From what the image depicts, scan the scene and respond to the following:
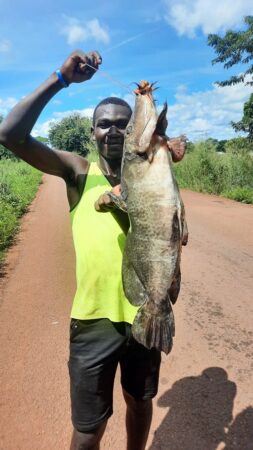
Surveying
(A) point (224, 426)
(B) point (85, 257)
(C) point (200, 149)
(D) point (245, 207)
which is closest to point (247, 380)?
(A) point (224, 426)

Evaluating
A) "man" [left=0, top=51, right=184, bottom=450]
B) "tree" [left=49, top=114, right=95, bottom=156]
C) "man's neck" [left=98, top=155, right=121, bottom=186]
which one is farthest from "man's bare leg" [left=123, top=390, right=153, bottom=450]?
"tree" [left=49, top=114, right=95, bottom=156]

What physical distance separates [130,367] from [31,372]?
1.94m

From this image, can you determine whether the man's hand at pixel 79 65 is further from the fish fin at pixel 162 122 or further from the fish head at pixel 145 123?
the fish fin at pixel 162 122

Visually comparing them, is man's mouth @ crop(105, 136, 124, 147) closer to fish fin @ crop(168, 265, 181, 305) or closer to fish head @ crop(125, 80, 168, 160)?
fish head @ crop(125, 80, 168, 160)

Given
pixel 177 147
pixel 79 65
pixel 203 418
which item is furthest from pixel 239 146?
pixel 177 147

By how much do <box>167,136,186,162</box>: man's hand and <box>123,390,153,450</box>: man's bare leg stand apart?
1.37 metres

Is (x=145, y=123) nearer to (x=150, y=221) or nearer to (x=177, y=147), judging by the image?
(x=177, y=147)

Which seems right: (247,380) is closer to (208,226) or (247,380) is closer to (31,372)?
(31,372)

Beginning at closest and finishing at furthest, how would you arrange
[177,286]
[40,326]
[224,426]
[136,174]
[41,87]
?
1. [136,174]
2. [177,286]
3. [41,87]
4. [224,426]
5. [40,326]

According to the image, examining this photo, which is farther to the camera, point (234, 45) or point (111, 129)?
point (234, 45)

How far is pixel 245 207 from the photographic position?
42.8ft

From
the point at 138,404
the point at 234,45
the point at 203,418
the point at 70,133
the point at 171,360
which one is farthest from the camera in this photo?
the point at 70,133

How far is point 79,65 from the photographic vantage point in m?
1.85

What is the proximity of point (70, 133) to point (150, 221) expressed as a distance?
49.9m
